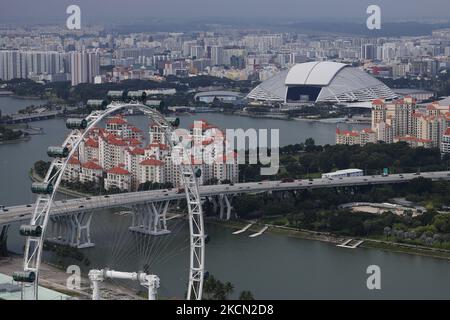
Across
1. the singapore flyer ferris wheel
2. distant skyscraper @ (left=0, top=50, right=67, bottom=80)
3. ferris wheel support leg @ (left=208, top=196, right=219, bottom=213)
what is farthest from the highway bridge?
the singapore flyer ferris wheel

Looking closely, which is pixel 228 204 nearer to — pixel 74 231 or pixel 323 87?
pixel 74 231

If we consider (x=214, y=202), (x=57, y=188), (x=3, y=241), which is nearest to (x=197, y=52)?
(x=214, y=202)

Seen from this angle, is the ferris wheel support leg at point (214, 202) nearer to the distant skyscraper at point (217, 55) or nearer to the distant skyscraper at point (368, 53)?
the distant skyscraper at point (217, 55)

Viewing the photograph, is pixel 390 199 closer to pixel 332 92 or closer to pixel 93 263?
pixel 93 263

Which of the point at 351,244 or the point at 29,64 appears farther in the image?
the point at 29,64
